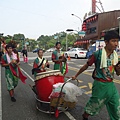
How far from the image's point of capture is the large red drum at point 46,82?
12.2 ft

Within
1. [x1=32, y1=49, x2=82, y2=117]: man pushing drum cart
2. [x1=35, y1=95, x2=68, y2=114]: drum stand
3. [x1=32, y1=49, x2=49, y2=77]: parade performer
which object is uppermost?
[x1=32, y1=49, x2=49, y2=77]: parade performer

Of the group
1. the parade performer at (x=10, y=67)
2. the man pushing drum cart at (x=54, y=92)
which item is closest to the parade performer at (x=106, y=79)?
the man pushing drum cart at (x=54, y=92)

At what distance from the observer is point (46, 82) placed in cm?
377

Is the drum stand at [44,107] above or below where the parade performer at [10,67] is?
below

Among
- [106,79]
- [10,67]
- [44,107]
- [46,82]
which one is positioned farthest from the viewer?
[10,67]

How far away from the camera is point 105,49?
2.95m

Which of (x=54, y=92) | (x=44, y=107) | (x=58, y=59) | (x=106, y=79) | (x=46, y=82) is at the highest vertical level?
(x=58, y=59)

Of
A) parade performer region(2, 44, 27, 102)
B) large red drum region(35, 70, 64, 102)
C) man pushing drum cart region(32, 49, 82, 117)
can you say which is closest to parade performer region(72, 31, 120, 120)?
man pushing drum cart region(32, 49, 82, 117)

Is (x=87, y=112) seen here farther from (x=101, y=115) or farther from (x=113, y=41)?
(x=113, y=41)

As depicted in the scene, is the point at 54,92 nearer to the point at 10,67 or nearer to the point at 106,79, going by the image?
the point at 106,79

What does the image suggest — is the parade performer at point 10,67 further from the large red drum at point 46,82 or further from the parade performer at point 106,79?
the parade performer at point 106,79

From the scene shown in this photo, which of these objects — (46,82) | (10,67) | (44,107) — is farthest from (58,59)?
(46,82)

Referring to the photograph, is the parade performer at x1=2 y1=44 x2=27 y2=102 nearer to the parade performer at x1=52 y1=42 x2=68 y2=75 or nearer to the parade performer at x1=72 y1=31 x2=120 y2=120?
the parade performer at x1=52 y1=42 x2=68 y2=75

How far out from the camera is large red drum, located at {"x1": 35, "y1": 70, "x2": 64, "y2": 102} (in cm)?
373
